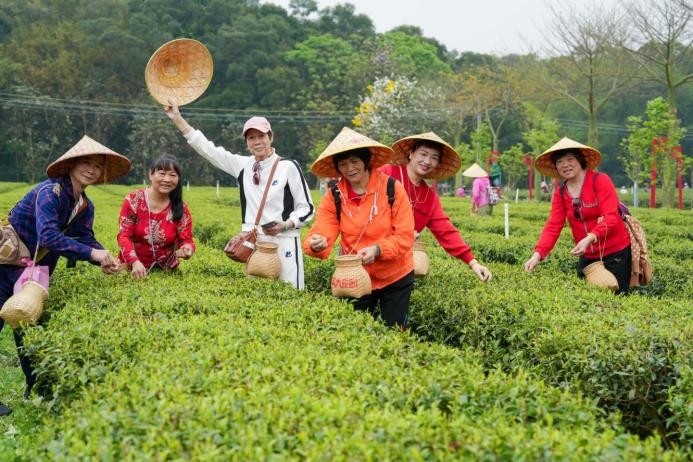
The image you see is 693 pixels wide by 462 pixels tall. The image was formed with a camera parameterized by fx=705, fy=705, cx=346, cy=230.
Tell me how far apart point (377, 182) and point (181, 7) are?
5949 cm

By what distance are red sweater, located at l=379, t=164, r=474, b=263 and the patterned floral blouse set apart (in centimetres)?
170

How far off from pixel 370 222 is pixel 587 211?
1.97 metres

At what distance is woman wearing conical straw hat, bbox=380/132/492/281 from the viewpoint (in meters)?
5.24

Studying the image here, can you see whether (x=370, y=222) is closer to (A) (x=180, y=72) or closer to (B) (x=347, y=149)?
(B) (x=347, y=149)

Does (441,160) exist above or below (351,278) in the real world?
above

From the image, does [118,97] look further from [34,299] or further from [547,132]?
[34,299]

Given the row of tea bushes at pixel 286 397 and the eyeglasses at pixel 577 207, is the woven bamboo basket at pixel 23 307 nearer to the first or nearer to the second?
the row of tea bushes at pixel 286 397

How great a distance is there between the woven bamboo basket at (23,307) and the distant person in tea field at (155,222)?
2.91ft

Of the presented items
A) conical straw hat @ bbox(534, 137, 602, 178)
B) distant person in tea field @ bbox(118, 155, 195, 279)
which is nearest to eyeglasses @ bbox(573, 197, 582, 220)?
conical straw hat @ bbox(534, 137, 602, 178)

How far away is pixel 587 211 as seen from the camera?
18.3ft

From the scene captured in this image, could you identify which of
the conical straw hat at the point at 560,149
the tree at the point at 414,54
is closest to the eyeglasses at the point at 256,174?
the conical straw hat at the point at 560,149

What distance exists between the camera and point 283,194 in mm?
5383

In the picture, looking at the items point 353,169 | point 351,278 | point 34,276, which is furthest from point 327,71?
point 351,278

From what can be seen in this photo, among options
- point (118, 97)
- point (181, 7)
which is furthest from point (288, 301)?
point (181, 7)
